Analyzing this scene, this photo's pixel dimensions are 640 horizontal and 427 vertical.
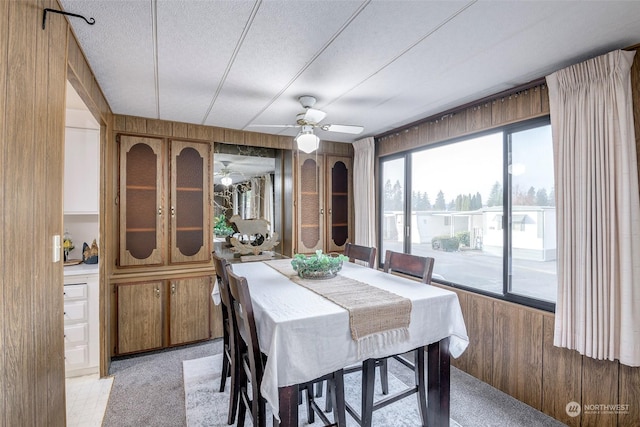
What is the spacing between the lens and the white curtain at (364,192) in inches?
163

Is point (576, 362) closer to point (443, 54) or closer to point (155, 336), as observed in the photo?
point (443, 54)

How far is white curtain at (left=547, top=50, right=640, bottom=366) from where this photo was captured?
1.84 metres

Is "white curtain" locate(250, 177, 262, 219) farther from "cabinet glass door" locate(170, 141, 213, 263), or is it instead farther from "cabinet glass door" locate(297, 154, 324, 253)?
"cabinet glass door" locate(170, 141, 213, 263)

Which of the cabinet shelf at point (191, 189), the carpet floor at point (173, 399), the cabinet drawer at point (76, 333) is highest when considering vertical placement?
the cabinet shelf at point (191, 189)

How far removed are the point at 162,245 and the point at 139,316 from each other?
2.46ft

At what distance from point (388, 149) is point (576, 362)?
276 cm

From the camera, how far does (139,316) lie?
3182mm

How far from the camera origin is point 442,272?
3.28m

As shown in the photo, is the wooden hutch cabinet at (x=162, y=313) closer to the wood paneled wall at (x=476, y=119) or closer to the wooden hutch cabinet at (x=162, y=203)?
the wooden hutch cabinet at (x=162, y=203)

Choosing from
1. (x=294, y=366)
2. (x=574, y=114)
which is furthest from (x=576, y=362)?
(x=294, y=366)

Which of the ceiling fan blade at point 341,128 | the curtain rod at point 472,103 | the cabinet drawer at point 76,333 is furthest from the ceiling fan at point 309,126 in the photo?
the cabinet drawer at point 76,333

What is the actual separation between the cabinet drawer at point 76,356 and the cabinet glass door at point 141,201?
842 millimetres

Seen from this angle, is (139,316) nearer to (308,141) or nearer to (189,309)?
(189,309)

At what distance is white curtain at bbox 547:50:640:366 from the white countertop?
12.1 feet
